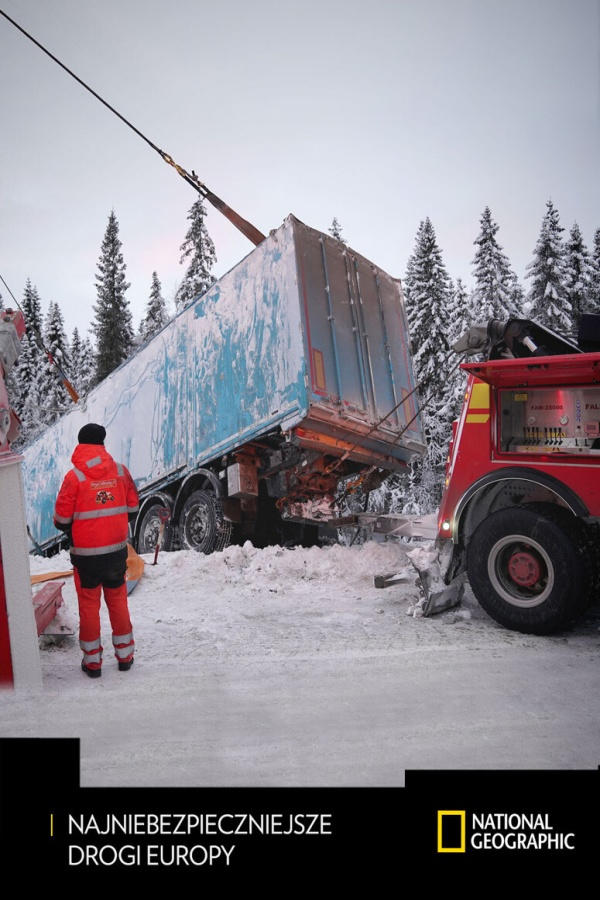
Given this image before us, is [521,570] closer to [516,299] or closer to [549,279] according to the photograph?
[549,279]

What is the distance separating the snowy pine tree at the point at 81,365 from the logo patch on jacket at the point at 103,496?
32130 mm

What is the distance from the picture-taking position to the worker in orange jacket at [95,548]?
3.45 metres

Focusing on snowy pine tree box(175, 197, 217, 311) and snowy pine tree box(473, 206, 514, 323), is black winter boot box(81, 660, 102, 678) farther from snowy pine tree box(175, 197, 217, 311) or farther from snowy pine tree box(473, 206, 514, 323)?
snowy pine tree box(175, 197, 217, 311)

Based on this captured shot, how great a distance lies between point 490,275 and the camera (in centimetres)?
2083

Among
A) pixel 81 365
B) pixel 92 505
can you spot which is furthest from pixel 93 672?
pixel 81 365

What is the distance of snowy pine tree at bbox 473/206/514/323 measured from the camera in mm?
20453

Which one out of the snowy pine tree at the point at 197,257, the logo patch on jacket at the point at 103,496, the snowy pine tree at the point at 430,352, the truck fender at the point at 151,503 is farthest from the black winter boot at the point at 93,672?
the snowy pine tree at the point at 197,257

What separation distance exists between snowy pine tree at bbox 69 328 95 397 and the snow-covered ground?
1260 inches

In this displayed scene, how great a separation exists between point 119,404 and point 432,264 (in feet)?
54.2

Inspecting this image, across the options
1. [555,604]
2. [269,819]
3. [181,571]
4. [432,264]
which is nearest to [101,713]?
[269,819]

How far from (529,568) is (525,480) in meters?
0.66

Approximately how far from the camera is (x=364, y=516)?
7738 mm

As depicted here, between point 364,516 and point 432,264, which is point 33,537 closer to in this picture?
point 364,516

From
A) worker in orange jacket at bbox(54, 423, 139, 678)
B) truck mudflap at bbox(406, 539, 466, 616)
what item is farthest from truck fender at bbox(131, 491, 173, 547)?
worker in orange jacket at bbox(54, 423, 139, 678)
